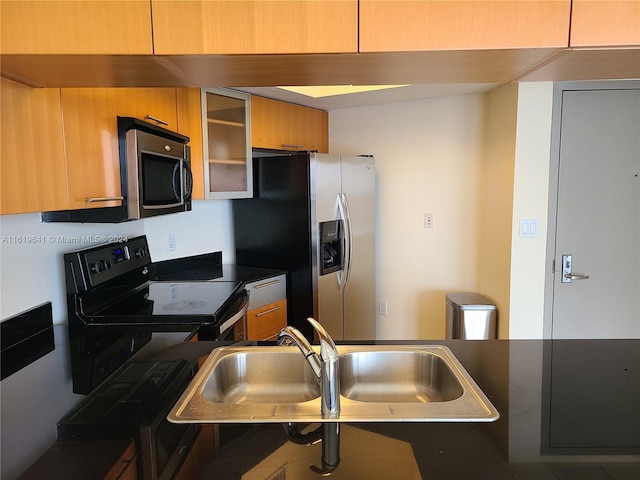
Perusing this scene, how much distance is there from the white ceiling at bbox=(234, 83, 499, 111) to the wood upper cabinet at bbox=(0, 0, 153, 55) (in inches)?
68.9

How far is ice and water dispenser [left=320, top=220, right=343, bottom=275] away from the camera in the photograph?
2.78 m

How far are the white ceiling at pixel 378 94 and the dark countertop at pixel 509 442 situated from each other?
6.86ft

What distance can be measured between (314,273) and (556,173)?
1.64 metres

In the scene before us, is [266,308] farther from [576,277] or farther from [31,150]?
[576,277]

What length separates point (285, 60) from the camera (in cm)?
103

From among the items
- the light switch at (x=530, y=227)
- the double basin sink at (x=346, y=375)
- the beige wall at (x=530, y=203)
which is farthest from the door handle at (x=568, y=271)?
the double basin sink at (x=346, y=375)

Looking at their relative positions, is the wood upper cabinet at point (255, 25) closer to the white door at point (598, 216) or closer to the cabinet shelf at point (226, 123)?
the cabinet shelf at point (226, 123)

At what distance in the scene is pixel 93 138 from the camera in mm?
1473

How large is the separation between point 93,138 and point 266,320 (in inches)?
59.2

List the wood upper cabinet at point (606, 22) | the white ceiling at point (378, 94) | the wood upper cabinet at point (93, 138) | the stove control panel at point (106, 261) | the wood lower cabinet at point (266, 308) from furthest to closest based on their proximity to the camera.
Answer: the white ceiling at point (378, 94) < the wood lower cabinet at point (266, 308) < the stove control panel at point (106, 261) < the wood upper cabinet at point (93, 138) < the wood upper cabinet at point (606, 22)

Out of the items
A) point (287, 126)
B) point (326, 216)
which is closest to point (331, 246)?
point (326, 216)

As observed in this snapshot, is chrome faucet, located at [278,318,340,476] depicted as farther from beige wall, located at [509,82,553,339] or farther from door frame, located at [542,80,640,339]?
door frame, located at [542,80,640,339]

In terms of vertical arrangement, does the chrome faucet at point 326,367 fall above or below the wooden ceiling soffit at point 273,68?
below

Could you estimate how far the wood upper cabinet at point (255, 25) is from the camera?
0.96 meters
